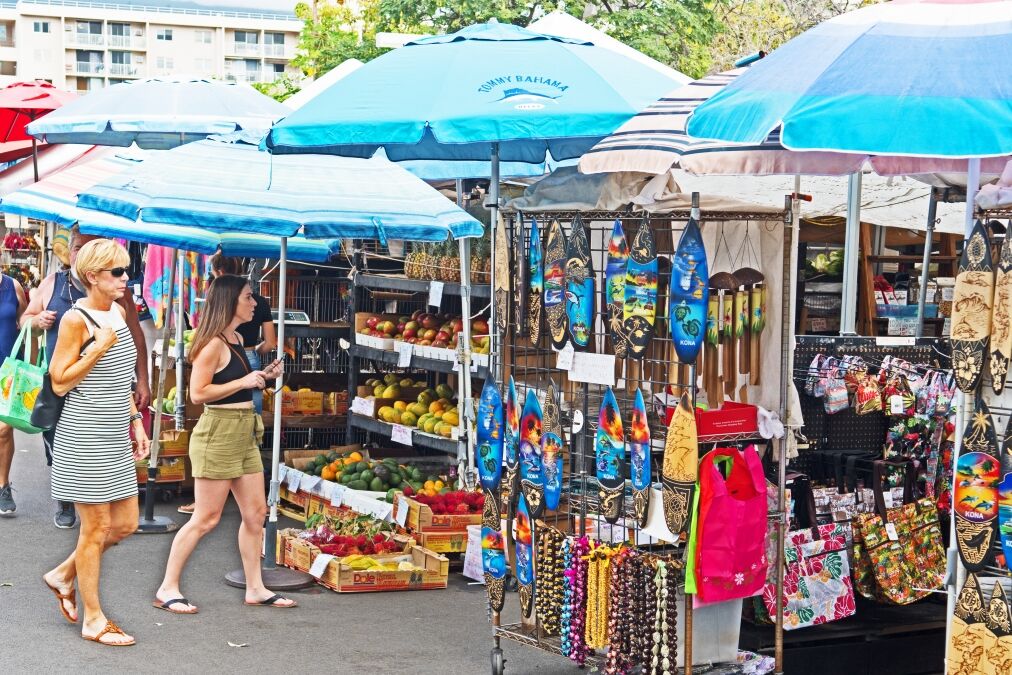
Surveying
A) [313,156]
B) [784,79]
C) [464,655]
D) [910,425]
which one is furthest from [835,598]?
[313,156]

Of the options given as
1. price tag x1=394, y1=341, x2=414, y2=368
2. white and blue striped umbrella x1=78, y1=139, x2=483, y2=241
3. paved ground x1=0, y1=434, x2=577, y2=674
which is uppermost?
white and blue striped umbrella x1=78, y1=139, x2=483, y2=241

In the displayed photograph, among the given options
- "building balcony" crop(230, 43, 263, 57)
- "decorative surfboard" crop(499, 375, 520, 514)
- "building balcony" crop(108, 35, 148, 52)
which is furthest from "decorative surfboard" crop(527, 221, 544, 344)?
"building balcony" crop(108, 35, 148, 52)

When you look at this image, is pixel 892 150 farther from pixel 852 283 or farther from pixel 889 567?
pixel 852 283

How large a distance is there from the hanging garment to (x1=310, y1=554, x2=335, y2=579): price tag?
3.09 meters

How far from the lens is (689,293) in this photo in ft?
18.0

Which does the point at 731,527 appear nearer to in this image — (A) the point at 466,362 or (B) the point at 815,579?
(B) the point at 815,579

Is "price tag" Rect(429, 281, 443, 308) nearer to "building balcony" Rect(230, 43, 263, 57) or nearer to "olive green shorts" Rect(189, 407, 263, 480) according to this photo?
"olive green shorts" Rect(189, 407, 263, 480)

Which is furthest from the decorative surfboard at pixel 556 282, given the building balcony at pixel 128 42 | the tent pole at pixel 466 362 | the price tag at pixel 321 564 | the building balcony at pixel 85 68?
the building balcony at pixel 128 42

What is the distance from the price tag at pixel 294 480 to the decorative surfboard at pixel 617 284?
442 cm

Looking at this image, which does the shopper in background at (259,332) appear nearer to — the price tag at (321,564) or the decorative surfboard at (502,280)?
the price tag at (321,564)

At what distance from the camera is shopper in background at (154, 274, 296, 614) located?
7.20 m

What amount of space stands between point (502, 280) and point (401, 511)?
265 centimetres

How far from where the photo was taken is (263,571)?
326 inches

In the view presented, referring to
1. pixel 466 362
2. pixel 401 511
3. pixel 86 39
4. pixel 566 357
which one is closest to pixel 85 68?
pixel 86 39
